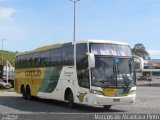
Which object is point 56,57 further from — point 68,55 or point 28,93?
point 28,93

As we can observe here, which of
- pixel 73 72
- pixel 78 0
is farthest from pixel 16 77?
pixel 78 0

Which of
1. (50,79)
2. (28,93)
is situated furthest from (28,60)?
(50,79)

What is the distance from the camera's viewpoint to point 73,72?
20766 mm

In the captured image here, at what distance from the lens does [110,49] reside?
65.5ft

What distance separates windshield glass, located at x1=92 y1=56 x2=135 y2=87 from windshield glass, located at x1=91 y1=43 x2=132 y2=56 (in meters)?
0.29

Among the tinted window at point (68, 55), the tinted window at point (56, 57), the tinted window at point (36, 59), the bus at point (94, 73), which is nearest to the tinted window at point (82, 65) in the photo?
the bus at point (94, 73)

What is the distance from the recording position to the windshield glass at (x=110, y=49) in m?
19.6

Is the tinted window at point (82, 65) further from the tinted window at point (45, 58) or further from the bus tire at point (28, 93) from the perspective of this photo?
the bus tire at point (28, 93)

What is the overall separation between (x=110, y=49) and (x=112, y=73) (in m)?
1.21

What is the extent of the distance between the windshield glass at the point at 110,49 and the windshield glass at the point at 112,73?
0.29 metres

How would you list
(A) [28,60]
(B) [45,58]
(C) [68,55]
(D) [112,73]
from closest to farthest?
(D) [112,73] < (C) [68,55] < (B) [45,58] < (A) [28,60]

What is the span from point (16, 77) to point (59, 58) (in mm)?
9153

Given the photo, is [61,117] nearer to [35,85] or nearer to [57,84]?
[57,84]

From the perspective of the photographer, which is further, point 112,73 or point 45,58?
point 45,58
